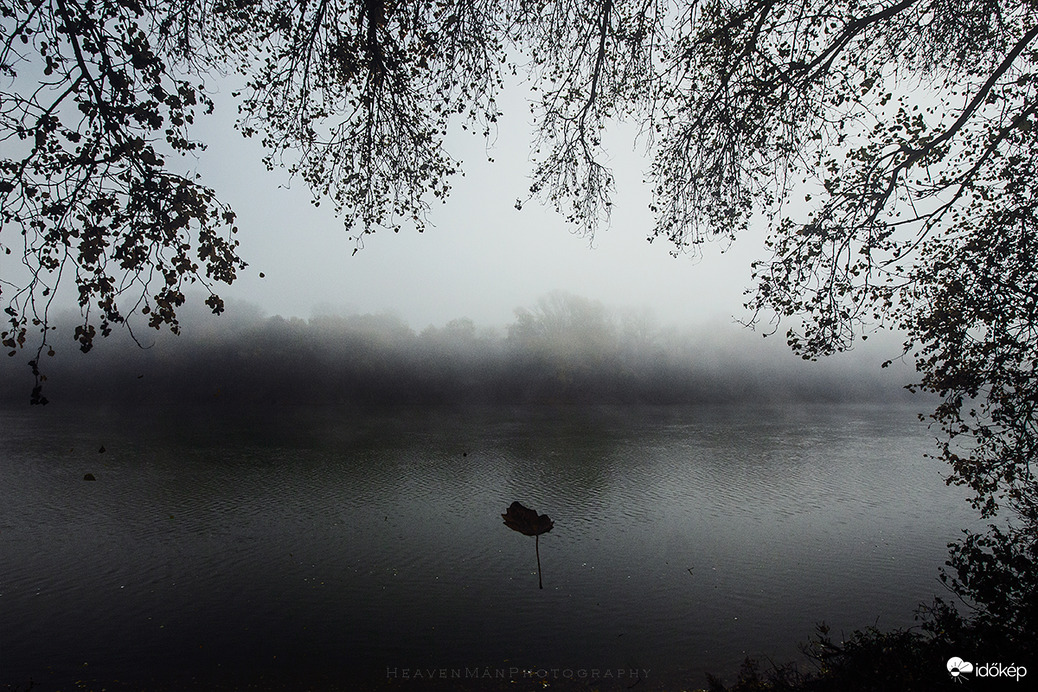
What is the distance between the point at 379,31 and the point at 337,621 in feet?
36.5

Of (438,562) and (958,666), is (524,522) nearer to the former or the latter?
(958,666)

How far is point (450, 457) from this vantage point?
37.5 metres

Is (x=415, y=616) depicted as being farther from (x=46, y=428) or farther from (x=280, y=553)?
(x=46, y=428)

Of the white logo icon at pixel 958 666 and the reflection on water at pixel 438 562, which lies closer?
the white logo icon at pixel 958 666

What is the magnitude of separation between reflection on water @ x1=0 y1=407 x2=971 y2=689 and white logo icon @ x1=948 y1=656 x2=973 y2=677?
461 centimetres

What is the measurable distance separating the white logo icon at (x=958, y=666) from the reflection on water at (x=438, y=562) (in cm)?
461

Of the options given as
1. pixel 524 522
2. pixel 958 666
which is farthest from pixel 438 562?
pixel 958 666

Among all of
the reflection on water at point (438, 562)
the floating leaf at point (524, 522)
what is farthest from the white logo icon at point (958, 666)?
the reflection on water at point (438, 562)

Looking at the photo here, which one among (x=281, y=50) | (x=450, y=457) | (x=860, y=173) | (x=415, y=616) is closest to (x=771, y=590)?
(x=415, y=616)

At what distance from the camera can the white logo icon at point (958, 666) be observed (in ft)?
18.8

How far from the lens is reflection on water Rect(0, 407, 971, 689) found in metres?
10.7

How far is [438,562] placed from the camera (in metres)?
15.9

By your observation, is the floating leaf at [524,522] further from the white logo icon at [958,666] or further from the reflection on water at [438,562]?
the white logo icon at [958,666]

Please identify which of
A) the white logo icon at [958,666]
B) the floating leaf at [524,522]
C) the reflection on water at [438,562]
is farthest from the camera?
the reflection on water at [438,562]
